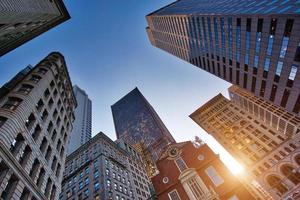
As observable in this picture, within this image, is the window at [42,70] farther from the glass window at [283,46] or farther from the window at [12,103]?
the glass window at [283,46]

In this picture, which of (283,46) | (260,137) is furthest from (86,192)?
(260,137)

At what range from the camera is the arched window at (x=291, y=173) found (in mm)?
59719

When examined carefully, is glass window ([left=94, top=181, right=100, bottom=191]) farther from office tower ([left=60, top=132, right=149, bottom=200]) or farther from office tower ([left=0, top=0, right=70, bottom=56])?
office tower ([left=0, top=0, right=70, bottom=56])

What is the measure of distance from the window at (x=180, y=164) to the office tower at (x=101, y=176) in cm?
2671

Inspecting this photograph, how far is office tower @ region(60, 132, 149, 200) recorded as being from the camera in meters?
60.3

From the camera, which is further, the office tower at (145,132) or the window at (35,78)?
the office tower at (145,132)

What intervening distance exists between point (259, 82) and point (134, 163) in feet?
197

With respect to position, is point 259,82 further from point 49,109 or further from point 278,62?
point 49,109

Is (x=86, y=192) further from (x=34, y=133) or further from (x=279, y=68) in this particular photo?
(x=279, y=68)

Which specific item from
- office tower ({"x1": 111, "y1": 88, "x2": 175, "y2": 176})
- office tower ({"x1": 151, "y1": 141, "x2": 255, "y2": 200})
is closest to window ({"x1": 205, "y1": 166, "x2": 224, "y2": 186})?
office tower ({"x1": 151, "y1": 141, "x2": 255, "y2": 200})

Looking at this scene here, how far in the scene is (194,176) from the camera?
34.0 m

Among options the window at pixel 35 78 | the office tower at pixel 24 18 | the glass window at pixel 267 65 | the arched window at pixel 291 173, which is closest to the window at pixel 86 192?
the window at pixel 35 78

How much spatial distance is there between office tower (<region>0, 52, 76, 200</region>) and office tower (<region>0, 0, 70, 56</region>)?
772 cm

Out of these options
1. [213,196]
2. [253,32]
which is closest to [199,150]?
[213,196]
